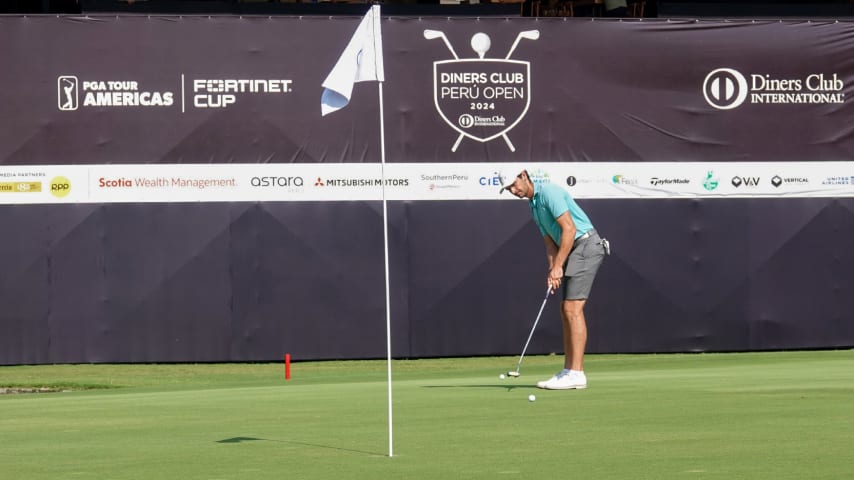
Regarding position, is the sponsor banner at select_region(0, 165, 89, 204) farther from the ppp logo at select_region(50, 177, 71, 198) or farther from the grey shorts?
the grey shorts

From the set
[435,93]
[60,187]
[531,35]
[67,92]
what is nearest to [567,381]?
[435,93]

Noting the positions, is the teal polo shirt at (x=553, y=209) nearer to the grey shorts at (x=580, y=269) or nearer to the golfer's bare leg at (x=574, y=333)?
the grey shorts at (x=580, y=269)

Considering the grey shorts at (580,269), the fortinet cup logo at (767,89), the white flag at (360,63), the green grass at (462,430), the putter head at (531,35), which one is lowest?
the green grass at (462,430)

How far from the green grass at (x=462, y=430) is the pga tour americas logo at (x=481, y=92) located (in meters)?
5.78

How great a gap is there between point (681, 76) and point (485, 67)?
2841mm

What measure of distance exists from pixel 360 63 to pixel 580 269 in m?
3.33

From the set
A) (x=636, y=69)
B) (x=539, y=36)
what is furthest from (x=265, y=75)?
(x=636, y=69)

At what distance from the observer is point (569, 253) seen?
10.4m

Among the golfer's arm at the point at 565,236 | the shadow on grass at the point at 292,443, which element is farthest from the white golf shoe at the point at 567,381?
the shadow on grass at the point at 292,443

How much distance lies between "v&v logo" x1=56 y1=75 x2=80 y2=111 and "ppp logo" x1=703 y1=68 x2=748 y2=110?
869 cm

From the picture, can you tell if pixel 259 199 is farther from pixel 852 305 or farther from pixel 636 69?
pixel 852 305

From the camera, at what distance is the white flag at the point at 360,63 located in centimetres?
766

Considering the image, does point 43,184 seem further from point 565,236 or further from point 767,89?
point 767,89

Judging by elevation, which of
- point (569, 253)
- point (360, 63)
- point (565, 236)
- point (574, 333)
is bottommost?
point (574, 333)
